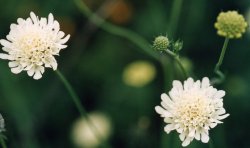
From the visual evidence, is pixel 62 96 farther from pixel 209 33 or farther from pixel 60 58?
pixel 209 33

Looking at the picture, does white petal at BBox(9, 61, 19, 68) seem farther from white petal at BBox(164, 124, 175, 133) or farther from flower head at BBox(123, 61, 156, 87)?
flower head at BBox(123, 61, 156, 87)

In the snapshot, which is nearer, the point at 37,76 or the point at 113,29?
the point at 37,76

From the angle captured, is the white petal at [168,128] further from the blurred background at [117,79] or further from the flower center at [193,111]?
the blurred background at [117,79]

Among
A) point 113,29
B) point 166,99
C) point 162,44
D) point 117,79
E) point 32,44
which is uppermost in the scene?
point 113,29

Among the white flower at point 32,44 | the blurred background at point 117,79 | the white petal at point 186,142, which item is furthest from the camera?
the blurred background at point 117,79

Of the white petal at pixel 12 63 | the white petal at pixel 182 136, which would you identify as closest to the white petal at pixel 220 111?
the white petal at pixel 182 136

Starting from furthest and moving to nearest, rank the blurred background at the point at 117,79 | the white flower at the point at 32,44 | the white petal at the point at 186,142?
the blurred background at the point at 117,79
the white flower at the point at 32,44
the white petal at the point at 186,142

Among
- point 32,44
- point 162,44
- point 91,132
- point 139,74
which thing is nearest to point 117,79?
point 139,74

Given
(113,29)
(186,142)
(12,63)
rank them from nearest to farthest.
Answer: (186,142)
(12,63)
(113,29)

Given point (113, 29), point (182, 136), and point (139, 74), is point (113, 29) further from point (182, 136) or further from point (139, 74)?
point (182, 136)
